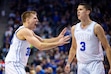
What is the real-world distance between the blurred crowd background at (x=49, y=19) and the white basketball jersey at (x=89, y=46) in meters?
7.07

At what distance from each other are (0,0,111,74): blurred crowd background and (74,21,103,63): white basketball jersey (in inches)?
278

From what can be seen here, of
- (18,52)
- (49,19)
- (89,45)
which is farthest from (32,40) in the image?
(49,19)

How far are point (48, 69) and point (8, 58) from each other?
5760 mm

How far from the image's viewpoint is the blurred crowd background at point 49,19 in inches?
597

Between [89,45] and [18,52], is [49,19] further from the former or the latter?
[18,52]

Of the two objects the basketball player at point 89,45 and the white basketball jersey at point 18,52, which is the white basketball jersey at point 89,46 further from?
the white basketball jersey at point 18,52

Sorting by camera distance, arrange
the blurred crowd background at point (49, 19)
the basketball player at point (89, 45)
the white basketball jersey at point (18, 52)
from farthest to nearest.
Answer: the blurred crowd background at point (49, 19)
the basketball player at point (89, 45)
the white basketball jersey at point (18, 52)

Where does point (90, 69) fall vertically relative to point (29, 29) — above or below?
Answer: below

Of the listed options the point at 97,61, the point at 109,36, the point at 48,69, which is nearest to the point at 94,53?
the point at 97,61

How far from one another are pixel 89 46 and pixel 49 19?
1216 cm

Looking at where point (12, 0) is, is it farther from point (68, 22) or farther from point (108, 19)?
point (108, 19)

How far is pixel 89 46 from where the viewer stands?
6.87 metres

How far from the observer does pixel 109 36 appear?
52.9ft

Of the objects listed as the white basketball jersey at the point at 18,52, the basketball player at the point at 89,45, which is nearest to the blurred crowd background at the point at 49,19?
the basketball player at the point at 89,45
